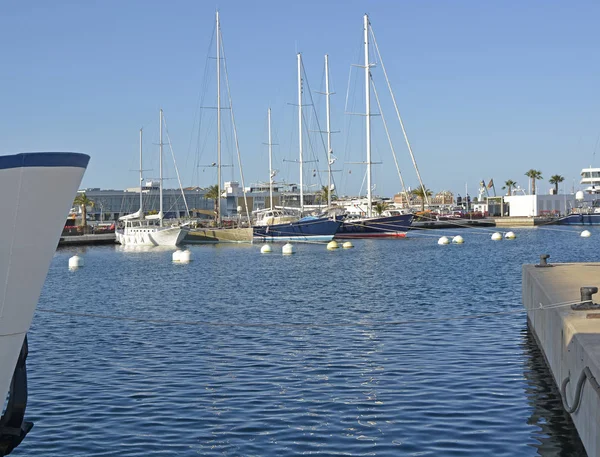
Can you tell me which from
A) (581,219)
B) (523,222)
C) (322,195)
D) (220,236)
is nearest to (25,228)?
(220,236)

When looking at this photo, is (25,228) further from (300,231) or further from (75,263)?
(300,231)

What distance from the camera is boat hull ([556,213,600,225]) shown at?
127750 millimetres

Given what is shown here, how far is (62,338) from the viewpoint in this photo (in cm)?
2247

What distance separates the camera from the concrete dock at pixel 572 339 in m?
9.70

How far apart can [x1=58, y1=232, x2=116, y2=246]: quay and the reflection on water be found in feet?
248

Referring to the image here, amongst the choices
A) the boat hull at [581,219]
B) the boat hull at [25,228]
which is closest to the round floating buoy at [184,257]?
the boat hull at [25,228]

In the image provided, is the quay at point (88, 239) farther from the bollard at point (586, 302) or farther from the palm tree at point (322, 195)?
the bollard at point (586, 302)

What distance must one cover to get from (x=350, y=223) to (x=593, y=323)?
7054 centimetres

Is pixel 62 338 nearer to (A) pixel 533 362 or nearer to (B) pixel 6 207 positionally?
(A) pixel 533 362

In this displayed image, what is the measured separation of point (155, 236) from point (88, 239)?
510 inches

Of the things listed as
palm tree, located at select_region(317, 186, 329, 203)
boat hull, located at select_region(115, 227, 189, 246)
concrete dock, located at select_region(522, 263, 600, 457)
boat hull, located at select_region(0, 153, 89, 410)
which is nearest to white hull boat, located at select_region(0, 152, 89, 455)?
boat hull, located at select_region(0, 153, 89, 410)

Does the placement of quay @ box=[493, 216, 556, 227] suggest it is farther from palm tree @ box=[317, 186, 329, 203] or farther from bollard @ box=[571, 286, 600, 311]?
bollard @ box=[571, 286, 600, 311]

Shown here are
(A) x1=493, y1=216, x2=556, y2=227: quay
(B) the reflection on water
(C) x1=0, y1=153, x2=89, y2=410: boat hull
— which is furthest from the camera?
(A) x1=493, y1=216, x2=556, y2=227: quay

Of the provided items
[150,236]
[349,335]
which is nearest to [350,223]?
[150,236]
